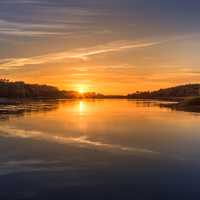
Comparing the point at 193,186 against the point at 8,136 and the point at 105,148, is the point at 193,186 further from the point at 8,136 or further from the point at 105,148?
Answer: the point at 8,136

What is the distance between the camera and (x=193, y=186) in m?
11.2

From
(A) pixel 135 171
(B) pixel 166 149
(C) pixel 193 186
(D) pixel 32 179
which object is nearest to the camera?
(C) pixel 193 186

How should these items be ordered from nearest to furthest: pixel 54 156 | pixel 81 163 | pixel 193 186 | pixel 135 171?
pixel 193 186, pixel 135 171, pixel 81 163, pixel 54 156

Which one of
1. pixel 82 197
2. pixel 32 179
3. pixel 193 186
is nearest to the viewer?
pixel 82 197

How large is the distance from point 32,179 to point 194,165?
6368mm

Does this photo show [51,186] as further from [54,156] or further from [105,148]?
[105,148]

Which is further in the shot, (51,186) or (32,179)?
(32,179)

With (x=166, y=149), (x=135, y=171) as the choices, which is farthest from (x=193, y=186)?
(x=166, y=149)

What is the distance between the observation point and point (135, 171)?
516 inches

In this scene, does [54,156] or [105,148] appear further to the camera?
[105,148]

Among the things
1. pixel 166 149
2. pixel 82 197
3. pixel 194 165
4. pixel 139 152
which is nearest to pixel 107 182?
pixel 82 197

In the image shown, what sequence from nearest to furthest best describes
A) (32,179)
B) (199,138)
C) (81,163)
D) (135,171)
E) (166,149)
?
1. (32,179)
2. (135,171)
3. (81,163)
4. (166,149)
5. (199,138)

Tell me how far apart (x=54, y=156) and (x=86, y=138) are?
605 centimetres

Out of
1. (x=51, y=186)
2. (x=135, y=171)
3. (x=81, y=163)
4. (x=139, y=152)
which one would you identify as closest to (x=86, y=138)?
(x=139, y=152)
